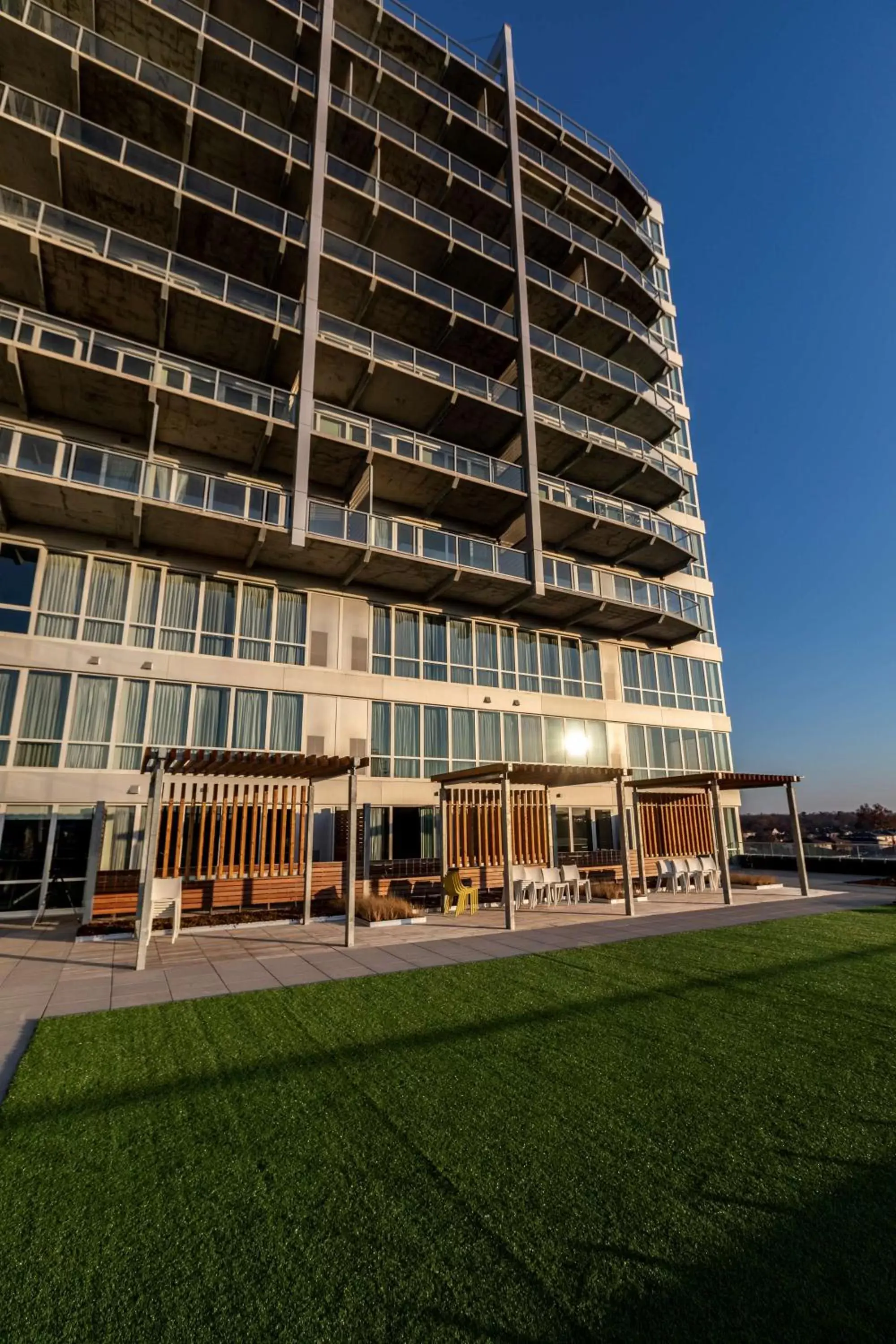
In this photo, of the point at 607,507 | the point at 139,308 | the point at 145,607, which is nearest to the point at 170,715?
the point at 145,607

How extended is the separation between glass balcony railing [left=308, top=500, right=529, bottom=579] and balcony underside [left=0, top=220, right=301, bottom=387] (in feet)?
16.0

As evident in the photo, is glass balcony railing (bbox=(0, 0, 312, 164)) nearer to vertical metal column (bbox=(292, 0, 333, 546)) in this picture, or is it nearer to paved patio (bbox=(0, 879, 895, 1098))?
vertical metal column (bbox=(292, 0, 333, 546))

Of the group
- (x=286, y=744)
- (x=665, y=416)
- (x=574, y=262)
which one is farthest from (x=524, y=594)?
(x=574, y=262)

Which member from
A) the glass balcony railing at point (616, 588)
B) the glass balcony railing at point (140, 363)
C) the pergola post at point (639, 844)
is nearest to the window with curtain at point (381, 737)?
the glass balcony railing at point (616, 588)

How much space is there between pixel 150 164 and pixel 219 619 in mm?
12198

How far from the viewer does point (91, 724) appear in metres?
14.8

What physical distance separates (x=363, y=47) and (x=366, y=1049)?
29282 mm

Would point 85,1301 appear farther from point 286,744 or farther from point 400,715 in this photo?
point 400,715

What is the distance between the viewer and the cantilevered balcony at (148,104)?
607 inches

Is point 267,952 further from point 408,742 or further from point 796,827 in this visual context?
point 796,827

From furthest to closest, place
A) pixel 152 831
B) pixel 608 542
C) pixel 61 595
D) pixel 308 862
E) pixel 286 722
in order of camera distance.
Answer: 1. pixel 608 542
2. pixel 286 722
3. pixel 61 595
4. pixel 308 862
5. pixel 152 831

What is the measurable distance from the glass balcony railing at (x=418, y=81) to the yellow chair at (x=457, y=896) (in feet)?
85.1

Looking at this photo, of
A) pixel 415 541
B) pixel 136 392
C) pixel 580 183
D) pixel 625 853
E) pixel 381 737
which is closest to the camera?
pixel 625 853

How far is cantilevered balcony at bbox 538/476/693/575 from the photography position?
22.3m
